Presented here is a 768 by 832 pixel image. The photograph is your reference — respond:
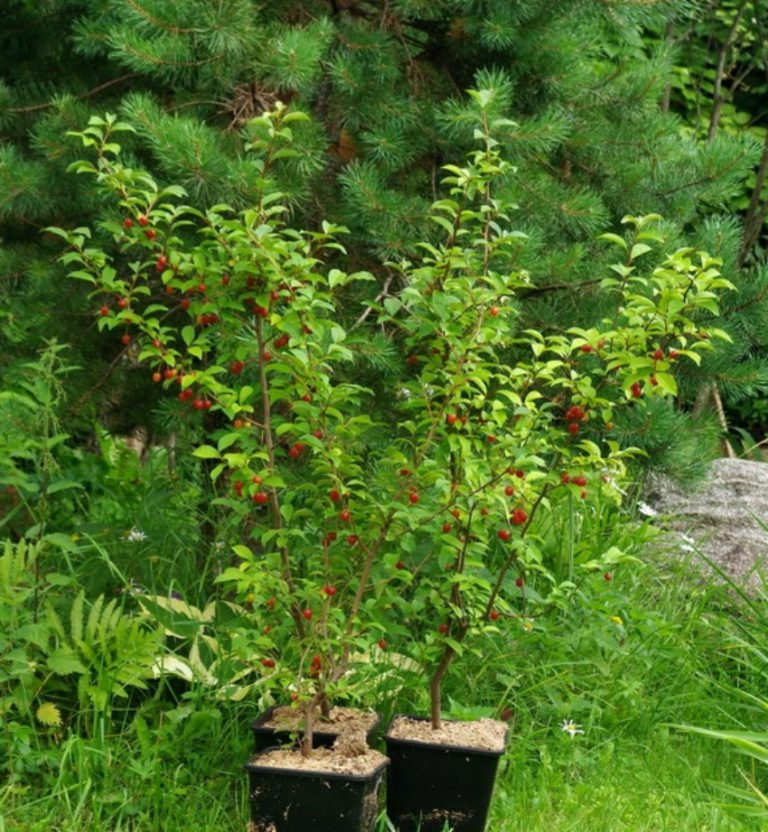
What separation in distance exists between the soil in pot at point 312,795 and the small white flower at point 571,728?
2.86ft

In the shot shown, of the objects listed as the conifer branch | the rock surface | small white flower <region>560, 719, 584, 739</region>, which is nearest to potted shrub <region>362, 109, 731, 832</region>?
small white flower <region>560, 719, 584, 739</region>

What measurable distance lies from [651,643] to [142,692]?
1579 millimetres

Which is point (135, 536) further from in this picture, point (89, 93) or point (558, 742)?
point (558, 742)

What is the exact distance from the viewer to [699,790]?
3.66 metres

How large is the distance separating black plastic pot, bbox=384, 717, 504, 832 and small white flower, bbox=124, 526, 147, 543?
4.84 ft

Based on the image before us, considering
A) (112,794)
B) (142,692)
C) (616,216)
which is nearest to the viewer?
(112,794)

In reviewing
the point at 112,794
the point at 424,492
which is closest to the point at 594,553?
the point at 424,492

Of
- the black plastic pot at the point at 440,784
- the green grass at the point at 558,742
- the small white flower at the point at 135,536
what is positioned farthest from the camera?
the small white flower at the point at 135,536

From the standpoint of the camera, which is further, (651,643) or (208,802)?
(651,643)

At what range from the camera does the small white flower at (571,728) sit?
370 cm

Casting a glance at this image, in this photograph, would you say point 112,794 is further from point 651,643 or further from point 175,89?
point 175,89

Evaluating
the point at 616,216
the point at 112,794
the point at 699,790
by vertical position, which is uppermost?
the point at 616,216

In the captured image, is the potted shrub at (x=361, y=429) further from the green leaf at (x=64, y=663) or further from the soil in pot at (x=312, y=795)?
the green leaf at (x=64, y=663)

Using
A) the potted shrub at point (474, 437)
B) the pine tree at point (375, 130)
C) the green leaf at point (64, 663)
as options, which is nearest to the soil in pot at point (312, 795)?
the potted shrub at point (474, 437)
